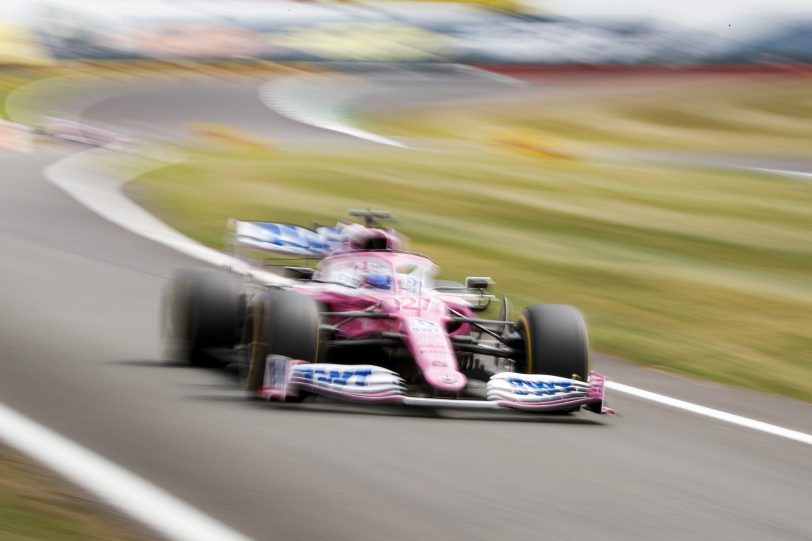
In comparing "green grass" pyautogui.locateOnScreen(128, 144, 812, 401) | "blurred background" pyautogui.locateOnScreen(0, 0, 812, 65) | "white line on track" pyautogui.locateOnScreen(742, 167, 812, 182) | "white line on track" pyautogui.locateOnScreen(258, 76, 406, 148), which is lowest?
"white line on track" pyautogui.locateOnScreen(258, 76, 406, 148)

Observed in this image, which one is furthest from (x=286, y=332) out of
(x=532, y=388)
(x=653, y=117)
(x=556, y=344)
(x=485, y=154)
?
(x=653, y=117)

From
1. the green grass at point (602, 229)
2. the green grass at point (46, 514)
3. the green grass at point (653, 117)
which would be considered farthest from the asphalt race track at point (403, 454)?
the green grass at point (653, 117)

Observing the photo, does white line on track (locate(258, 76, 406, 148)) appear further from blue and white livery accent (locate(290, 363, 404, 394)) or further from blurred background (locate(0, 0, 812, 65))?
blue and white livery accent (locate(290, 363, 404, 394))

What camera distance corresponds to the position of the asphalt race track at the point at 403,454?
613 centimetres

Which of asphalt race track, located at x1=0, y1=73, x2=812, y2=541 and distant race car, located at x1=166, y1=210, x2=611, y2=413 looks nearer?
asphalt race track, located at x1=0, y1=73, x2=812, y2=541

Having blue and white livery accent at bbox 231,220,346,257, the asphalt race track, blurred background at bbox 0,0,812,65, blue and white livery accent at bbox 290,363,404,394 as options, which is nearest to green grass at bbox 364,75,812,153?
blurred background at bbox 0,0,812,65

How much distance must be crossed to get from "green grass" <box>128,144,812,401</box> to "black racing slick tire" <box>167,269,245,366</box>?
10.6 ft

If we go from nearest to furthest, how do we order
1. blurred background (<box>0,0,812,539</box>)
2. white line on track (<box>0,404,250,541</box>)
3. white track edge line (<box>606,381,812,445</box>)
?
white line on track (<box>0,404,250,541</box>) < white track edge line (<box>606,381,812,445</box>) < blurred background (<box>0,0,812,539</box>)

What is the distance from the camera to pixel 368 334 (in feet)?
28.3

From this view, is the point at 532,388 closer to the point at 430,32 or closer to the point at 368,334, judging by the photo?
the point at 368,334

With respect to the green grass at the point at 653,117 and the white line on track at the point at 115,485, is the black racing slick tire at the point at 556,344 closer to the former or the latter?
the white line on track at the point at 115,485

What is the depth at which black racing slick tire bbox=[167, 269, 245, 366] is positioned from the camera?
365 inches

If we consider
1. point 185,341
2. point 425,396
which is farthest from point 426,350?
point 185,341

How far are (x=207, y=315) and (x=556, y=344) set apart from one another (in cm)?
223
